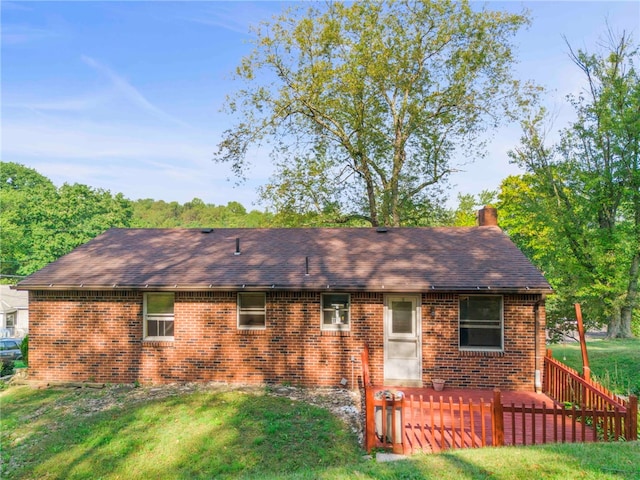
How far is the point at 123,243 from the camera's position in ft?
43.8

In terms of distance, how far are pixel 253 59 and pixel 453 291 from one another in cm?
1762

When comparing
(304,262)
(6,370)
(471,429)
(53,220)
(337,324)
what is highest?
(53,220)

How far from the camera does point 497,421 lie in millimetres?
5926

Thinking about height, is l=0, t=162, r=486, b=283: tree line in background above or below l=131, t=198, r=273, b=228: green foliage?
below

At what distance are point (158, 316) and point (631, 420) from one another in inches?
398

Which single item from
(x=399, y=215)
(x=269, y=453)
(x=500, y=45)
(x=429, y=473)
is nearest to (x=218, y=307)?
(x=269, y=453)

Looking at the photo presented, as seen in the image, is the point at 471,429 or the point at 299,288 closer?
the point at 471,429

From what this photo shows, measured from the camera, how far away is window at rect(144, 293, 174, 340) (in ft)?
34.8

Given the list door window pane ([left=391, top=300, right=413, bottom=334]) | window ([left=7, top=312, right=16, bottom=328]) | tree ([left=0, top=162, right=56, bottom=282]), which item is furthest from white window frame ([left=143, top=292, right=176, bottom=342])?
tree ([left=0, top=162, right=56, bottom=282])

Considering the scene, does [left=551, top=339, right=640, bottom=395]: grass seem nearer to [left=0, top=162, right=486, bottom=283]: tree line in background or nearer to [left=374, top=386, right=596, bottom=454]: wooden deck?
[left=374, top=386, right=596, bottom=454]: wooden deck

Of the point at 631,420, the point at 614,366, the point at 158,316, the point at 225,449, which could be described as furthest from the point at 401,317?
the point at 614,366

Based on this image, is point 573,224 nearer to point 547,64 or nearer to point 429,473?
point 547,64

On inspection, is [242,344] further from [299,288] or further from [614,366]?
[614,366]

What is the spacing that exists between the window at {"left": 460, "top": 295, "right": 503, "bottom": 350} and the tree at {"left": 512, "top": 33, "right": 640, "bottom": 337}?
35.6 ft
